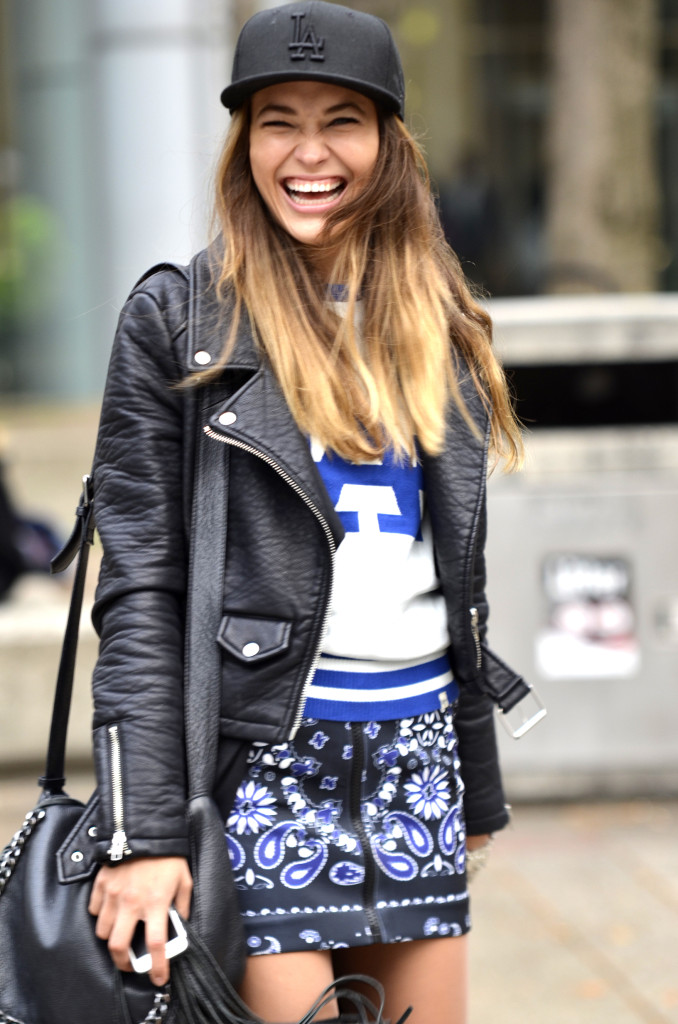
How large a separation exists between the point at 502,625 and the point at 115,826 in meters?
3.55

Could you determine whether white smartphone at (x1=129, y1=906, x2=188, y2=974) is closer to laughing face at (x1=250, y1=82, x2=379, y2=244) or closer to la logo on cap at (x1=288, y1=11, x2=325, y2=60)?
laughing face at (x1=250, y1=82, x2=379, y2=244)

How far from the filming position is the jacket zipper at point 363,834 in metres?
1.98

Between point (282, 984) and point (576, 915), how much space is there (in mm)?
2607

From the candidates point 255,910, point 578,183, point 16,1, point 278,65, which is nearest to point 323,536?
point 255,910

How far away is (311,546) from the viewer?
196 centimetres

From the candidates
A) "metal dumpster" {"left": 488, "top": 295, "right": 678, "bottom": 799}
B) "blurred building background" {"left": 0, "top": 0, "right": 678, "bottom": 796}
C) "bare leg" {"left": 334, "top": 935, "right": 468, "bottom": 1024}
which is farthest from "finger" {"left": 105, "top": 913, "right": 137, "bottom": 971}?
"metal dumpster" {"left": 488, "top": 295, "right": 678, "bottom": 799}

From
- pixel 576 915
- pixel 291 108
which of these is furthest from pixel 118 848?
pixel 576 915

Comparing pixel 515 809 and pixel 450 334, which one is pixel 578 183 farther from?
pixel 450 334

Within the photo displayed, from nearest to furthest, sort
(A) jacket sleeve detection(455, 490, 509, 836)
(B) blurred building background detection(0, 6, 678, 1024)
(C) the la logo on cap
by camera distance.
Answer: (C) the la logo on cap < (A) jacket sleeve detection(455, 490, 509, 836) < (B) blurred building background detection(0, 6, 678, 1024)

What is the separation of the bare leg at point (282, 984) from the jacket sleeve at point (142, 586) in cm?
25

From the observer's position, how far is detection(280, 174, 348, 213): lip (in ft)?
6.87

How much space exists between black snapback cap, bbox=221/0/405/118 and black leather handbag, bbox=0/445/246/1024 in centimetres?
62

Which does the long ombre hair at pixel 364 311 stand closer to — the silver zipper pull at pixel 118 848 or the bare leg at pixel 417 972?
the silver zipper pull at pixel 118 848

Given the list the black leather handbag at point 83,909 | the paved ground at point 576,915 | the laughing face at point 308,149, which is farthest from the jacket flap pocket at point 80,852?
the paved ground at point 576,915
